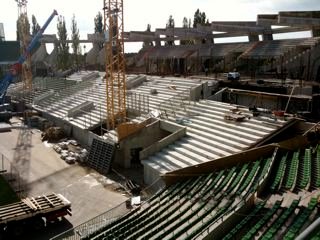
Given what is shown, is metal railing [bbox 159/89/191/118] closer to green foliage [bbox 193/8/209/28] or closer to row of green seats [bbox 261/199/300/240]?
row of green seats [bbox 261/199/300/240]

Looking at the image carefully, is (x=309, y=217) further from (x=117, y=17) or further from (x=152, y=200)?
(x=117, y=17)

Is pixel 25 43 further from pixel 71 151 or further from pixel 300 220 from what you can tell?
pixel 300 220

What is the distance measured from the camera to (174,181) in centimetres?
1535

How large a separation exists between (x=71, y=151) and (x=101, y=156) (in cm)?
362

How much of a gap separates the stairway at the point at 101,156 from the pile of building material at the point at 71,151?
0.71 meters

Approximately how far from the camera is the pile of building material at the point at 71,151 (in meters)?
22.4

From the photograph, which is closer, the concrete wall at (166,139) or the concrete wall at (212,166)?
the concrete wall at (212,166)

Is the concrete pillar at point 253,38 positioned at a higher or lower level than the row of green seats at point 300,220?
higher

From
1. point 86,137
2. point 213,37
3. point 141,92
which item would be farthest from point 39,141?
point 213,37

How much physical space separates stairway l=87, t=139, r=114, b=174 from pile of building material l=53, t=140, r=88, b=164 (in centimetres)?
71

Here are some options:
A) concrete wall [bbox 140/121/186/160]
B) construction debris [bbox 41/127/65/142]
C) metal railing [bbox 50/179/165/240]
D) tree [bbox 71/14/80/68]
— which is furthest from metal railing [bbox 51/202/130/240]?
tree [bbox 71/14/80/68]

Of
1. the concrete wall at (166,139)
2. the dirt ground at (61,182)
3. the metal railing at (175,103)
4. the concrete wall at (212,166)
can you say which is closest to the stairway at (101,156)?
the dirt ground at (61,182)

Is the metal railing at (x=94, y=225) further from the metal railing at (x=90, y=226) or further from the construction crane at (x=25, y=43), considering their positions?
the construction crane at (x=25, y=43)

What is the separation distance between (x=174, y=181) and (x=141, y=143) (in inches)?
257
